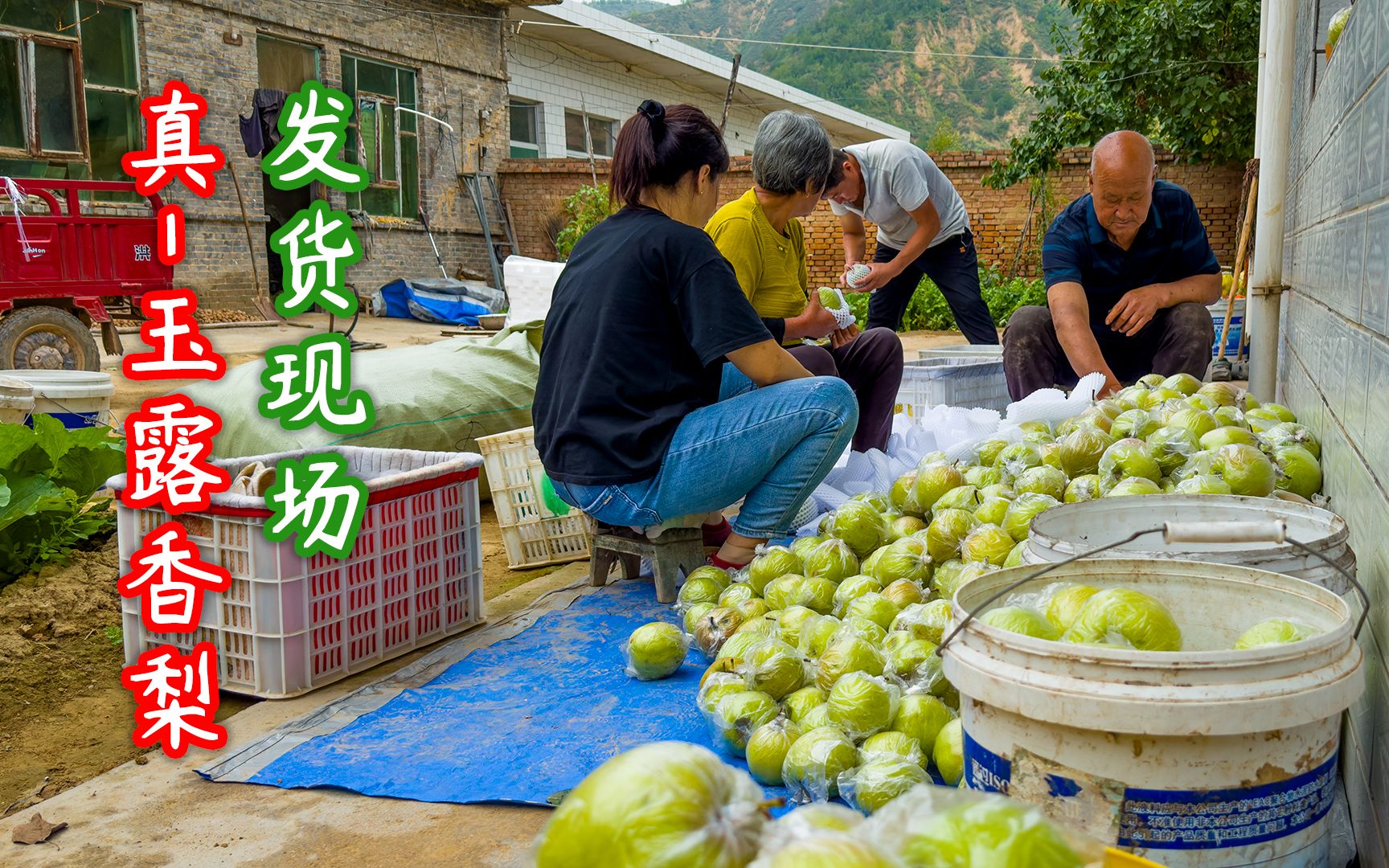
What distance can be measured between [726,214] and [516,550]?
4.82 ft

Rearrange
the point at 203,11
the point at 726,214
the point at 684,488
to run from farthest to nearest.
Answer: the point at 203,11 < the point at 726,214 < the point at 684,488

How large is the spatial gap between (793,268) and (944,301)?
34.3ft

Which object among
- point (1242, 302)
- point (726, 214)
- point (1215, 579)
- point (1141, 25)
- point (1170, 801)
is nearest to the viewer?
→ point (1170, 801)

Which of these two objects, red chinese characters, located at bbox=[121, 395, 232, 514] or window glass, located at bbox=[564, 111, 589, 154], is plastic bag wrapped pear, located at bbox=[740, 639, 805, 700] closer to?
red chinese characters, located at bbox=[121, 395, 232, 514]

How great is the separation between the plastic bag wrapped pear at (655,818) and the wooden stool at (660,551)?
7.95ft

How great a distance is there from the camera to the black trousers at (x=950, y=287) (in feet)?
19.5

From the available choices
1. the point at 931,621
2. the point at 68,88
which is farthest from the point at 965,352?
the point at 68,88

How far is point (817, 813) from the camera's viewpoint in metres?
0.92

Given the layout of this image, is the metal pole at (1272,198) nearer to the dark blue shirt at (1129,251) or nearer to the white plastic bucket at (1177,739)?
the dark blue shirt at (1129,251)

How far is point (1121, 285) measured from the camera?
15.1 ft

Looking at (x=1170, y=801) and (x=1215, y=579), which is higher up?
(x=1215, y=579)

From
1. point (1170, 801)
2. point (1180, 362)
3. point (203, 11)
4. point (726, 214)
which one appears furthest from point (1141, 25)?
point (1170, 801)

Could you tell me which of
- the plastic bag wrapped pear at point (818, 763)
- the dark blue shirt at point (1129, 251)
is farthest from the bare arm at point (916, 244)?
the plastic bag wrapped pear at point (818, 763)

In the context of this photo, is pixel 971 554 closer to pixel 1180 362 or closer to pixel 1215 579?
pixel 1215 579
